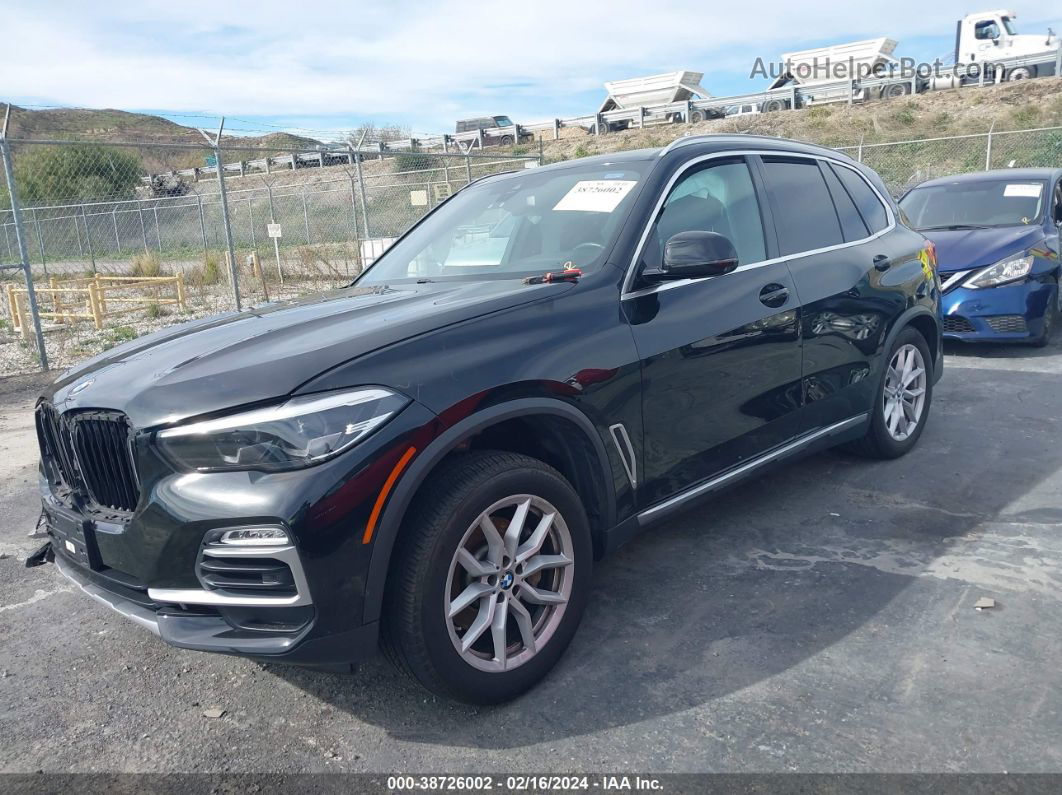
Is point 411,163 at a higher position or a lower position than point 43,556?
higher

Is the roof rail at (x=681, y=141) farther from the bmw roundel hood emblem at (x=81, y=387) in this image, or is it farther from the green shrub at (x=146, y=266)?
the green shrub at (x=146, y=266)

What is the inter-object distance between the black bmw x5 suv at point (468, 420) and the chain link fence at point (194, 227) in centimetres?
727

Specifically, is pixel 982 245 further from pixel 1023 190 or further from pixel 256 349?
pixel 256 349

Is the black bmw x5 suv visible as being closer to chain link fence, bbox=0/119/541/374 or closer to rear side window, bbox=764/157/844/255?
rear side window, bbox=764/157/844/255

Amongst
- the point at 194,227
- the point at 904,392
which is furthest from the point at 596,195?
the point at 194,227

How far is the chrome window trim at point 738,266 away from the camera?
3.20 m

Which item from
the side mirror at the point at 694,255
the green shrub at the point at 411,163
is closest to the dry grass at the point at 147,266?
the green shrub at the point at 411,163

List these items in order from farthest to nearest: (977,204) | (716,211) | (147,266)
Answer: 1. (147,266)
2. (977,204)
3. (716,211)

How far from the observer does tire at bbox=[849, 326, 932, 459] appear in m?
4.65

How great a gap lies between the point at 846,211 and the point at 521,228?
2.00 meters

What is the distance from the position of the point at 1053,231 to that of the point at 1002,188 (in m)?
0.82

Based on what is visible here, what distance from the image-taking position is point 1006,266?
24.5 feet

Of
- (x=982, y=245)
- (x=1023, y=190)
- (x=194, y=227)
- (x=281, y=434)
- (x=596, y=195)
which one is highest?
(x=596, y=195)

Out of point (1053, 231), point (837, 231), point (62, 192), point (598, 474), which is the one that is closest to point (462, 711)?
point (598, 474)
